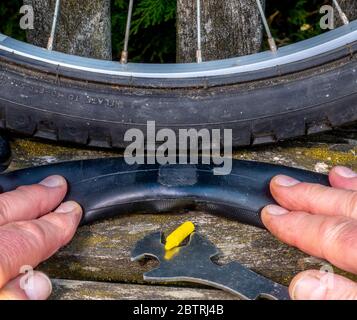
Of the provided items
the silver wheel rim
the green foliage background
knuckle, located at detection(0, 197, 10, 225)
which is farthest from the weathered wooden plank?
the green foliage background

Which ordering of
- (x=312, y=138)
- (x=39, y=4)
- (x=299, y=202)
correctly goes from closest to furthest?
(x=299, y=202) → (x=312, y=138) → (x=39, y=4)

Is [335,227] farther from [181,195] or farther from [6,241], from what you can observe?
[6,241]

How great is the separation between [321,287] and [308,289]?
0.02 meters

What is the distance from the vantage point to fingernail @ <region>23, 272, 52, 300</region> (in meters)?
1.06

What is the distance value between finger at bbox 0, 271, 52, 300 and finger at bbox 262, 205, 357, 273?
0.35m

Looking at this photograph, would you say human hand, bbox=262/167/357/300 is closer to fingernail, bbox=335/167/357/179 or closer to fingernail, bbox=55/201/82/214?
fingernail, bbox=335/167/357/179

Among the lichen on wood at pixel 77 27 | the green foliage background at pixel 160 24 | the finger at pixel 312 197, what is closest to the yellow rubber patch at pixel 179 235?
the finger at pixel 312 197

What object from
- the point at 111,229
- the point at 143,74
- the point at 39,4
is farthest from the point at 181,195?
the point at 39,4

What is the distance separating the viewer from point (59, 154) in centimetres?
142

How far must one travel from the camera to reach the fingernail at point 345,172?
4.23 feet

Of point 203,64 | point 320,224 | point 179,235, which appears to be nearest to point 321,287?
point 320,224

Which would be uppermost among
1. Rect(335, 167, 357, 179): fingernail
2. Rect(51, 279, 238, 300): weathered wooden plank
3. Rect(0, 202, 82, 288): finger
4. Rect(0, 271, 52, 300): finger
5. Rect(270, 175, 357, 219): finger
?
Rect(335, 167, 357, 179): fingernail

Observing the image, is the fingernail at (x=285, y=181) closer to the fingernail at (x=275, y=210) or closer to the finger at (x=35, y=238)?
the fingernail at (x=275, y=210)
